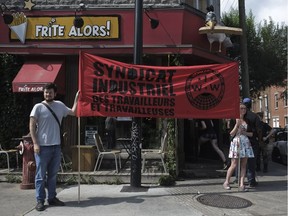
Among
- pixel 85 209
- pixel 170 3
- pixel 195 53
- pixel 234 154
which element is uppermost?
pixel 170 3

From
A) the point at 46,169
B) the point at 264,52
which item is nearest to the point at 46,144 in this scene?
the point at 46,169

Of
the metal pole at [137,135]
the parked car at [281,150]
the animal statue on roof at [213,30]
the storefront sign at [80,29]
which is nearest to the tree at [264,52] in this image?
the parked car at [281,150]

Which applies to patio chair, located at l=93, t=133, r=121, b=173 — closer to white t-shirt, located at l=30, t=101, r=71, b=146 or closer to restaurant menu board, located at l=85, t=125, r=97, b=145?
restaurant menu board, located at l=85, t=125, r=97, b=145

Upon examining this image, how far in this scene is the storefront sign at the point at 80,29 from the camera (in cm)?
1077

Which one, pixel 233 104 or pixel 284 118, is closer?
pixel 233 104

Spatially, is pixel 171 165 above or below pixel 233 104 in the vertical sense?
below

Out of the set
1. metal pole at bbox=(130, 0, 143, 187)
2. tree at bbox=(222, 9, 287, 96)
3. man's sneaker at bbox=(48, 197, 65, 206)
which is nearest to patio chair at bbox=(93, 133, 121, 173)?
metal pole at bbox=(130, 0, 143, 187)

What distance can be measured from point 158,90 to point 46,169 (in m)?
2.85

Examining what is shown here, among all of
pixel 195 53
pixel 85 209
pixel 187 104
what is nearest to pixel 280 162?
pixel 195 53

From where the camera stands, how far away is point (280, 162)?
15.2 m

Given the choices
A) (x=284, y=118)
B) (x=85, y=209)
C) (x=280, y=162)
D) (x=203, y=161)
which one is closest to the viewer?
(x=85, y=209)

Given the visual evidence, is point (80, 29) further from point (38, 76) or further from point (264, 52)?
point (264, 52)

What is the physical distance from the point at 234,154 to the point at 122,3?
16.5 ft

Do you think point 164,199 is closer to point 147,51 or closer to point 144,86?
point 144,86
